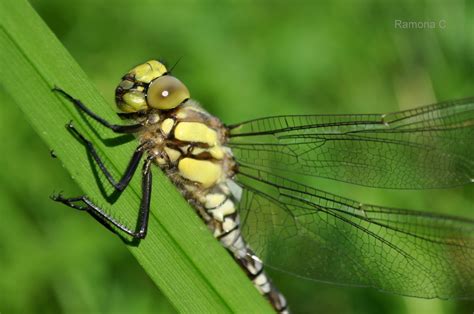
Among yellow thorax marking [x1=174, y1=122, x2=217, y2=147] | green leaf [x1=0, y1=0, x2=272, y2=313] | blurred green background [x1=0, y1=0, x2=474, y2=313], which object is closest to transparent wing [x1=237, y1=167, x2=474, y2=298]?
yellow thorax marking [x1=174, y1=122, x2=217, y2=147]

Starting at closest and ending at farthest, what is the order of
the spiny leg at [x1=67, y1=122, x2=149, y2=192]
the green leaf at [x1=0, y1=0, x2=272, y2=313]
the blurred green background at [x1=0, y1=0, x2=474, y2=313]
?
the green leaf at [x1=0, y1=0, x2=272, y2=313]
the spiny leg at [x1=67, y1=122, x2=149, y2=192]
the blurred green background at [x1=0, y1=0, x2=474, y2=313]

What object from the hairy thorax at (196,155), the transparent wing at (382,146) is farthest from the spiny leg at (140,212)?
the transparent wing at (382,146)

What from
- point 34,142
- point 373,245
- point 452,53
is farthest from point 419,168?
point 34,142

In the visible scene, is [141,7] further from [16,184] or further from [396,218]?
[396,218]

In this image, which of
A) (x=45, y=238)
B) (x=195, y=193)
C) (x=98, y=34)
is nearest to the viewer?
(x=195, y=193)

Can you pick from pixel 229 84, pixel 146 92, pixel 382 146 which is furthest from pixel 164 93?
pixel 229 84

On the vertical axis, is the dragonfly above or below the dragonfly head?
below

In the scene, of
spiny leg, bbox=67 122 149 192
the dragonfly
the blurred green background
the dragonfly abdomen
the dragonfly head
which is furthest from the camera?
the blurred green background

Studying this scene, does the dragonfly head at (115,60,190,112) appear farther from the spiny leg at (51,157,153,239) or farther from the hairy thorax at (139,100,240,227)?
the spiny leg at (51,157,153,239)
